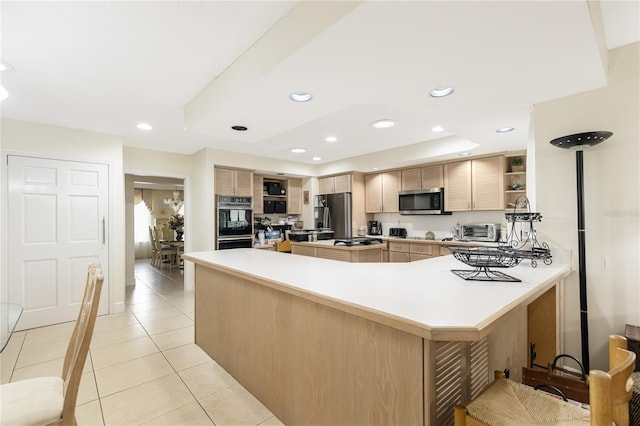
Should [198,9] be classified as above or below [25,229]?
above

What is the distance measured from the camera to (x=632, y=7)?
5.23 ft

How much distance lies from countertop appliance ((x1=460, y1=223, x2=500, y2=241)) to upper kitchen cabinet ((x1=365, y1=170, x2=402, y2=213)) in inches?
49.5

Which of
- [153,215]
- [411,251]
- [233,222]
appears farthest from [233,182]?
[153,215]

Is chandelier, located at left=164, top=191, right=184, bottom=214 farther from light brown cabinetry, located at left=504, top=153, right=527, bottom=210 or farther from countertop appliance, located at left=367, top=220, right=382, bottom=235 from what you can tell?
light brown cabinetry, located at left=504, top=153, right=527, bottom=210

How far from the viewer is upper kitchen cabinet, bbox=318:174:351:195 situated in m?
5.78

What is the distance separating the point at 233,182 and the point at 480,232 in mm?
4136

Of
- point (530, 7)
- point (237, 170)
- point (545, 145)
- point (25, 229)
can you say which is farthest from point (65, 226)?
point (545, 145)

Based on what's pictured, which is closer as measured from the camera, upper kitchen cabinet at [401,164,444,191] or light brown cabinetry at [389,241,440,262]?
light brown cabinetry at [389,241,440,262]

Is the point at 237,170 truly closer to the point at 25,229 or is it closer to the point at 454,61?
the point at 25,229

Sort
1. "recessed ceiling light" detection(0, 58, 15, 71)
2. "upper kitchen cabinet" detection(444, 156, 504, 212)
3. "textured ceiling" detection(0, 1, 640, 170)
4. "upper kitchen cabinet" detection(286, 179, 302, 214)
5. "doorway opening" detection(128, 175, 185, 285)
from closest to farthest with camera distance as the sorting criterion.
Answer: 1. "textured ceiling" detection(0, 1, 640, 170)
2. "recessed ceiling light" detection(0, 58, 15, 71)
3. "upper kitchen cabinet" detection(444, 156, 504, 212)
4. "upper kitchen cabinet" detection(286, 179, 302, 214)
5. "doorway opening" detection(128, 175, 185, 285)

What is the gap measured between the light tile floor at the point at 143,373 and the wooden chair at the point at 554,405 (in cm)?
126

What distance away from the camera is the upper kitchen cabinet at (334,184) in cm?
578

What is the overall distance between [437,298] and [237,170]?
14.5 feet

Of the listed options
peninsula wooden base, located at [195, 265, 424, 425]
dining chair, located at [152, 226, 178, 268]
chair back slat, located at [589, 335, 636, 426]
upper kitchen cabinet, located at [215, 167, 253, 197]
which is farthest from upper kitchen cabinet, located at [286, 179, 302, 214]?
chair back slat, located at [589, 335, 636, 426]
